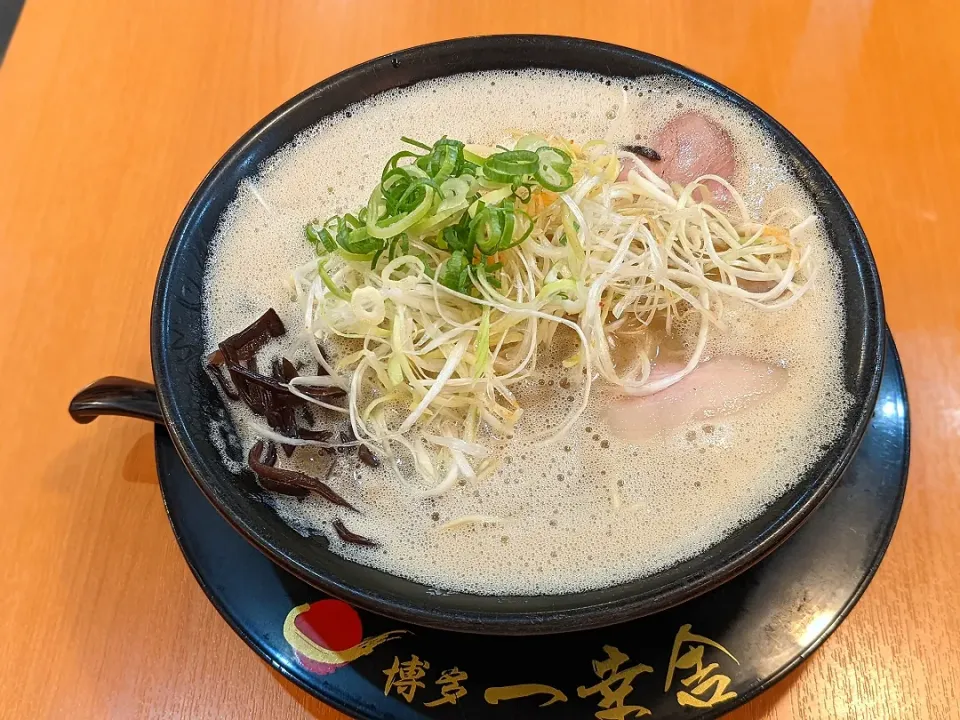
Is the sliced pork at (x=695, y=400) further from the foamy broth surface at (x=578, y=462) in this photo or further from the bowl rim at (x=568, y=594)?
the bowl rim at (x=568, y=594)

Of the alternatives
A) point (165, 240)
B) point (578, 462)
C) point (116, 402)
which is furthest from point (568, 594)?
point (165, 240)

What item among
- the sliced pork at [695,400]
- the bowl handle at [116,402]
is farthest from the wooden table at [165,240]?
the sliced pork at [695,400]

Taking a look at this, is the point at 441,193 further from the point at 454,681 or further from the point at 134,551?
the point at 134,551

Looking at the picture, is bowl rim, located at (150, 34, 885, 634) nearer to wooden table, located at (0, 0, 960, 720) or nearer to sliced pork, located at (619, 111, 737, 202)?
sliced pork, located at (619, 111, 737, 202)

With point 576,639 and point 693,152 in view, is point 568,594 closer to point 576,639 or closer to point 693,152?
point 576,639

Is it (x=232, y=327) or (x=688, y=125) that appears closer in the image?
(x=232, y=327)

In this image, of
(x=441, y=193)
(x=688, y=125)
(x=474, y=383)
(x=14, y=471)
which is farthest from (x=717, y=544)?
(x=14, y=471)
